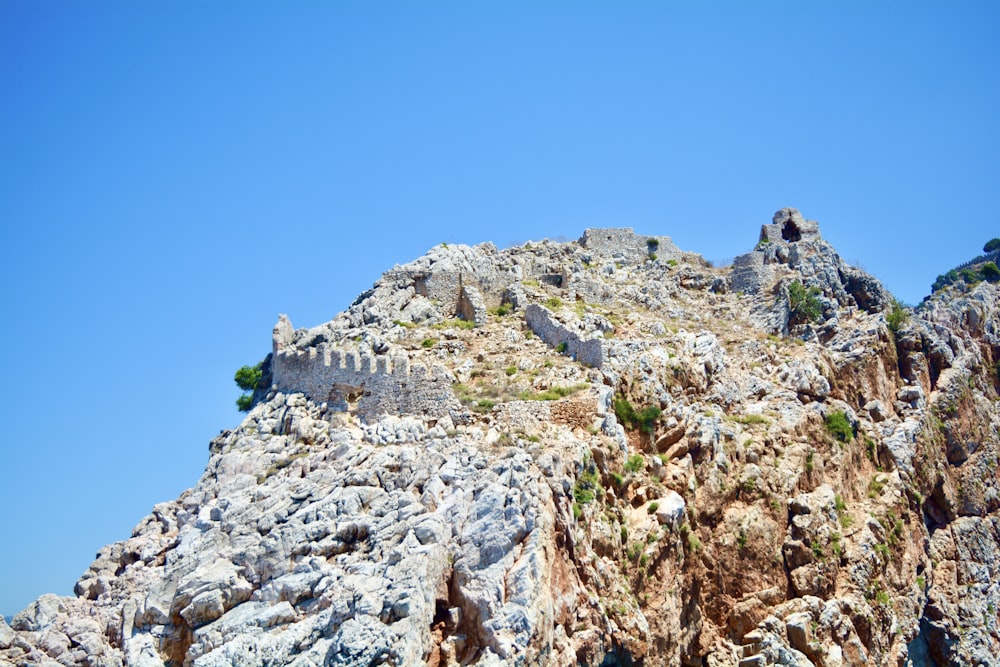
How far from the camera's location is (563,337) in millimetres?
43844

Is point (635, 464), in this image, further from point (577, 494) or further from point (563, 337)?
point (563, 337)

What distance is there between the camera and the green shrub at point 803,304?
50469 mm

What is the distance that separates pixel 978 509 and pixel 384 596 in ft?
93.5

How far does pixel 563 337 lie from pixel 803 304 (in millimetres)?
12800

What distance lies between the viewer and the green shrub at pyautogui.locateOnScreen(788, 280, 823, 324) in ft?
166

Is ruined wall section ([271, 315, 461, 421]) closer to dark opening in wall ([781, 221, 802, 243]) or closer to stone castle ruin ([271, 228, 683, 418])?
stone castle ruin ([271, 228, 683, 418])

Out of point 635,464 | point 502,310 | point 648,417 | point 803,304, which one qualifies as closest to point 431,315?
point 502,310

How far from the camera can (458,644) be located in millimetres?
29953

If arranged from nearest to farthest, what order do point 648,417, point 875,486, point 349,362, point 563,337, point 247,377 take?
point 648,417, point 349,362, point 875,486, point 563,337, point 247,377

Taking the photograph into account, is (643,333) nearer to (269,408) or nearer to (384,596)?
(269,408)

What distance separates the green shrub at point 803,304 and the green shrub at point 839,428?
306 inches

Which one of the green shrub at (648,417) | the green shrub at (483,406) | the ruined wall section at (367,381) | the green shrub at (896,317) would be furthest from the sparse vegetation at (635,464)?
the green shrub at (896,317)

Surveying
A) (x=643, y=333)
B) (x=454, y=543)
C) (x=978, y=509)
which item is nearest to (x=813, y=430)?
(x=643, y=333)

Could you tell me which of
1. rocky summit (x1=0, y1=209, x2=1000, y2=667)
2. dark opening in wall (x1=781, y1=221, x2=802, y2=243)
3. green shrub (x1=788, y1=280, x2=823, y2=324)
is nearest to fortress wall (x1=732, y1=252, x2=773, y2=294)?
rocky summit (x1=0, y1=209, x2=1000, y2=667)
